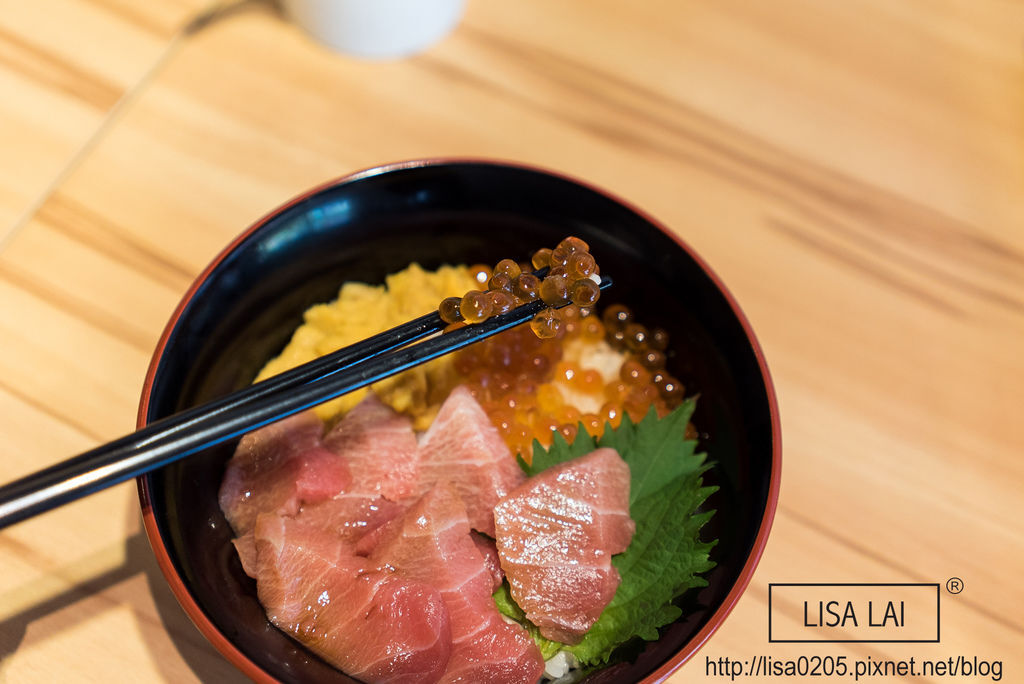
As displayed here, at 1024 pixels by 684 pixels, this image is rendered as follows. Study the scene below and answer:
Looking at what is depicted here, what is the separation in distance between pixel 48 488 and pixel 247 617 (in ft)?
1.01

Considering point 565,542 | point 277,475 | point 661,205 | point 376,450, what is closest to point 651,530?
point 565,542

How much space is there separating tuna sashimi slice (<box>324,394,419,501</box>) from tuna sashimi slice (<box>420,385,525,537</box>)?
0.02 meters

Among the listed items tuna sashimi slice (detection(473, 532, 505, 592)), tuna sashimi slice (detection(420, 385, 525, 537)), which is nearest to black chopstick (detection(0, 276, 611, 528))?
tuna sashimi slice (detection(420, 385, 525, 537))

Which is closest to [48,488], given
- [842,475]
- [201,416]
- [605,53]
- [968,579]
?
[201,416]

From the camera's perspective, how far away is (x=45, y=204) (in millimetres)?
1392

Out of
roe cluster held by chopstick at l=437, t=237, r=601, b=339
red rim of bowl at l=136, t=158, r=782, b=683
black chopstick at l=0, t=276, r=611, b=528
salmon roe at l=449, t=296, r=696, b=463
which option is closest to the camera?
black chopstick at l=0, t=276, r=611, b=528

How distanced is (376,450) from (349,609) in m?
0.23

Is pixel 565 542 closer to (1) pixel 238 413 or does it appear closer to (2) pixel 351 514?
(2) pixel 351 514

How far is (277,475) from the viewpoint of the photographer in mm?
1097

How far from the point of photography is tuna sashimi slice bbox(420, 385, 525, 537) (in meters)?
1.11

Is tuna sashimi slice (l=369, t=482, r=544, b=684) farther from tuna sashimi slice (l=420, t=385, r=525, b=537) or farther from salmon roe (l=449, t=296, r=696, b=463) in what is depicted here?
salmon roe (l=449, t=296, r=696, b=463)

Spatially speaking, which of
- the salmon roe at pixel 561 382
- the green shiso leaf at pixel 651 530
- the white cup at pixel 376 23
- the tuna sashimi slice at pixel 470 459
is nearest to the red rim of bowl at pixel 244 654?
the green shiso leaf at pixel 651 530

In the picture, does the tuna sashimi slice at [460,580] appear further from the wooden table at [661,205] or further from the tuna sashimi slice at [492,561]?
the wooden table at [661,205]

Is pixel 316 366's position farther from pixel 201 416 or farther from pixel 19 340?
pixel 19 340
